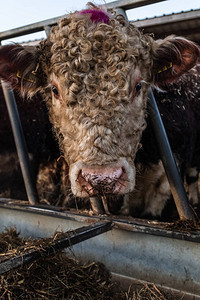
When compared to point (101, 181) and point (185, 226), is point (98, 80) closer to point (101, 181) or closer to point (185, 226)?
point (101, 181)

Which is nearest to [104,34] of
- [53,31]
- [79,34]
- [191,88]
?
[79,34]

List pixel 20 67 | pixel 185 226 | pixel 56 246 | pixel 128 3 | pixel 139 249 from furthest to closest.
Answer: pixel 20 67 < pixel 128 3 < pixel 139 249 < pixel 185 226 < pixel 56 246

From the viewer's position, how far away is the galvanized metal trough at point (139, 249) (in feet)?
6.81

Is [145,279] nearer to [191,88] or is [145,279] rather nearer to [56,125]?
[56,125]

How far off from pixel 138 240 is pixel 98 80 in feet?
3.49

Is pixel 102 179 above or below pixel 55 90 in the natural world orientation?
below

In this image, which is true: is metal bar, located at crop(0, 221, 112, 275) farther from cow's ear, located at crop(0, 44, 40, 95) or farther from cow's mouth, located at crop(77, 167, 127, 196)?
cow's ear, located at crop(0, 44, 40, 95)

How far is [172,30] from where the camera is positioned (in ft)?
12.3

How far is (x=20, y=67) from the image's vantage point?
2.63 m

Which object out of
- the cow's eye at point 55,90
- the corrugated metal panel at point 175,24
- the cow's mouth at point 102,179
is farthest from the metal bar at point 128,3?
the cow's mouth at point 102,179

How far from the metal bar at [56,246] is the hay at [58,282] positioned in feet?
0.13

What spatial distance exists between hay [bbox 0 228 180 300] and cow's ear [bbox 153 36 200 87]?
55.9 inches

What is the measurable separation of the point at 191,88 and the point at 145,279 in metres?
1.91

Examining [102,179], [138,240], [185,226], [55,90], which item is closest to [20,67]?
[55,90]
